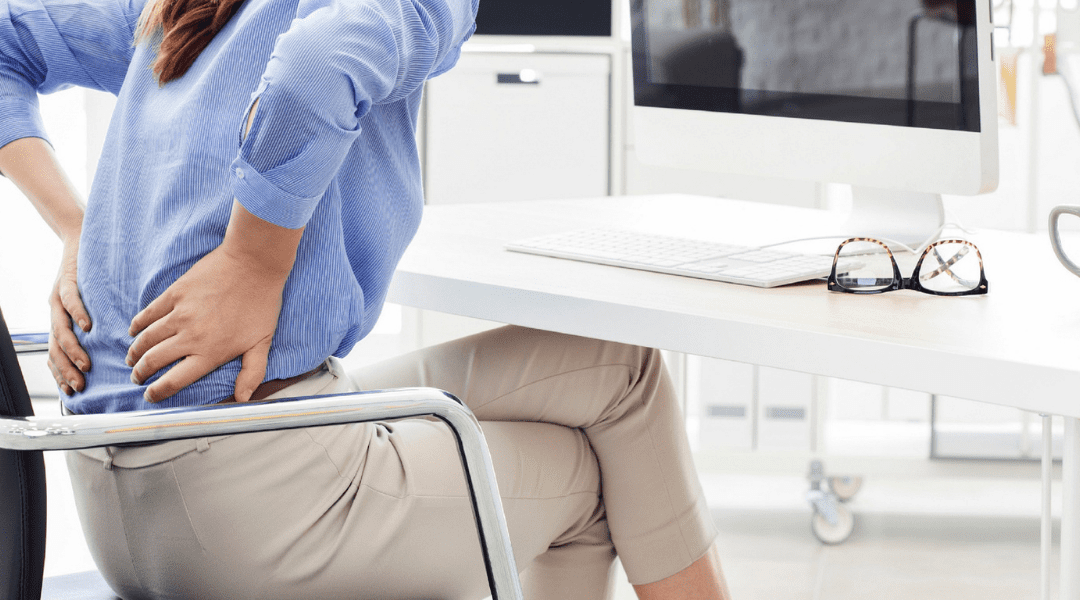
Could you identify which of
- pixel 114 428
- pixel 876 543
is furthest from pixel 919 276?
pixel 876 543

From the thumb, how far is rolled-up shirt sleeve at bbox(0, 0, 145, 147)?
0.41m

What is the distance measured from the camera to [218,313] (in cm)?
88

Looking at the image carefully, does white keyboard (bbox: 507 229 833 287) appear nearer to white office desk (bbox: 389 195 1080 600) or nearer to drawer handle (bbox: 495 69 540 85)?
white office desk (bbox: 389 195 1080 600)

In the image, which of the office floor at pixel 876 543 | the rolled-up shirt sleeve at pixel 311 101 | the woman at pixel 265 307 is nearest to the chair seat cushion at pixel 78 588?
the woman at pixel 265 307

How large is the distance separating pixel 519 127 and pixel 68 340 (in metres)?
1.69

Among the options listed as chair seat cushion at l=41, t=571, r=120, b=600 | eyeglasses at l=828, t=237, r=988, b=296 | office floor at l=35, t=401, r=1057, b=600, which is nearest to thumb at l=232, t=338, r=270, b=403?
chair seat cushion at l=41, t=571, r=120, b=600

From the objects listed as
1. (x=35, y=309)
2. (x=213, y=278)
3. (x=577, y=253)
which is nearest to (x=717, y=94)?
(x=577, y=253)

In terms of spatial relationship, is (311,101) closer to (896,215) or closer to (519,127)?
(896,215)

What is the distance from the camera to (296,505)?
90 cm

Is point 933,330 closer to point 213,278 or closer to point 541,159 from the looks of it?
point 213,278

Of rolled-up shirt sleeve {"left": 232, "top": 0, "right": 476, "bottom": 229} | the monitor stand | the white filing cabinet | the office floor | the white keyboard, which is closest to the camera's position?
rolled-up shirt sleeve {"left": 232, "top": 0, "right": 476, "bottom": 229}

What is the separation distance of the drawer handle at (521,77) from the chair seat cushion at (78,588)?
1.74 meters

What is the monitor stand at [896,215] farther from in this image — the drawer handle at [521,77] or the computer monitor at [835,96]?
the drawer handle at [521,77]

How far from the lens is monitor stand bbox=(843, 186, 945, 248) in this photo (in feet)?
4.21
